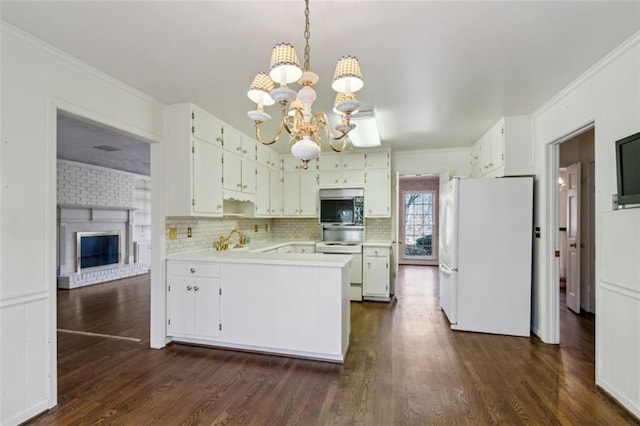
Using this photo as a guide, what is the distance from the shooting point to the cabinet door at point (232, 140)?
149 inches

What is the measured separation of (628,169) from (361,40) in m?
1.91

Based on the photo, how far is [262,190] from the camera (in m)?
4.79

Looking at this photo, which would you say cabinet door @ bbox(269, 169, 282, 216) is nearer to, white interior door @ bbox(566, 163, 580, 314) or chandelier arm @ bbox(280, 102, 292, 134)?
chandelier arm @ bbox(280, 102, 292, 134)

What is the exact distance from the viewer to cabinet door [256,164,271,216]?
183 inches

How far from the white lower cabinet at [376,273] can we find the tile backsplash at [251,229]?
524 mm

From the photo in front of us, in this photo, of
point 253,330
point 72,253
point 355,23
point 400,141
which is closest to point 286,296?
point 253,330

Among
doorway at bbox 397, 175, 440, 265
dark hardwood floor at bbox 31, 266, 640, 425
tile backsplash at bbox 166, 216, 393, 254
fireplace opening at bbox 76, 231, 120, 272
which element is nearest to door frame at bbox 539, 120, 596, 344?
dark hardwood floor at bbox 31, 266, 640, 425

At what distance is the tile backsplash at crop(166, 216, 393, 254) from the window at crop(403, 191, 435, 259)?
3941mm

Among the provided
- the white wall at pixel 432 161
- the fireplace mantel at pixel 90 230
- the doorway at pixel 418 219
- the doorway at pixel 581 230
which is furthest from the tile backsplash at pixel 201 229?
the doorway at pixel 418 219

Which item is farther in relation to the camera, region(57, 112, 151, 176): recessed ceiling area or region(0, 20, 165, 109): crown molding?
region(57, 112, 151, 176): recessed ceiling area

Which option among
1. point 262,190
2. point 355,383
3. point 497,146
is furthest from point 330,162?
point 355,383

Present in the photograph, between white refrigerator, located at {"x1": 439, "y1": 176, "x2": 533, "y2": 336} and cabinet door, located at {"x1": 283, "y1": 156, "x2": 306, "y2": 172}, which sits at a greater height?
cabinet door, located at {"x1": 283, "y1": 156, "x2": 306, "y2": 172}

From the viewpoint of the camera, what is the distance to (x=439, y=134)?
4336 millimetres

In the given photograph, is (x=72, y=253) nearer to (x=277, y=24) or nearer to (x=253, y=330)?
(x=253, y=330)
